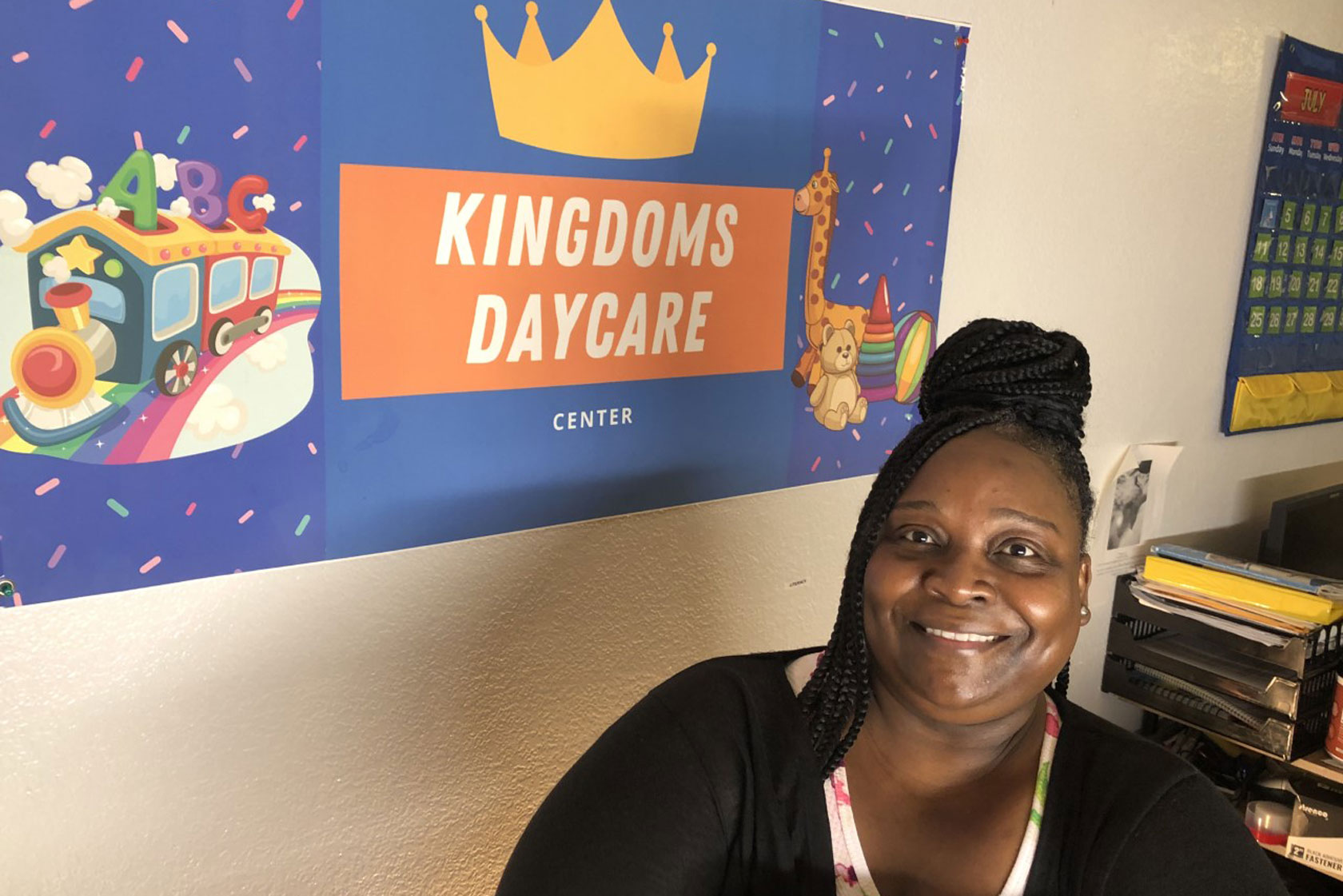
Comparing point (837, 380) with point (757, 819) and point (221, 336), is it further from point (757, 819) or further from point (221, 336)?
point (221, 336)

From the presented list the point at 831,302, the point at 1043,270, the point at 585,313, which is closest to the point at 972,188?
the point at 1043,270

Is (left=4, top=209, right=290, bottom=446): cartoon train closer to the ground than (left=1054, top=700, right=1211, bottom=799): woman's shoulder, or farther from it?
farther from it

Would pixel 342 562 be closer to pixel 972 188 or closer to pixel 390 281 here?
pixel 390 281

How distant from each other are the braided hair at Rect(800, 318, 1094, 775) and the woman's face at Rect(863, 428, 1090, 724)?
0.02 meters

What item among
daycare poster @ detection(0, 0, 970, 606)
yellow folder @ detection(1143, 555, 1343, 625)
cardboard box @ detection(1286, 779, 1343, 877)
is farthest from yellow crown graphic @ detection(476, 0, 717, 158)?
cardboard box @ detection(1286, 779, 1343, 877)

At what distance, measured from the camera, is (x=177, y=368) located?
1.09 m

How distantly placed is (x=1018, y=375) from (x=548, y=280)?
55cm

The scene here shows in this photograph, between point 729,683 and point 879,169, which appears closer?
point 729,683

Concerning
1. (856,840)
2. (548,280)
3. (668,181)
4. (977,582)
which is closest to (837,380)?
(668,181)

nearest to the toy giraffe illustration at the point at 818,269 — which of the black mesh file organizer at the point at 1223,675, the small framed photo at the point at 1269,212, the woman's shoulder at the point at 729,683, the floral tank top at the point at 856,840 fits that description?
the woman's shoulder at the point at 729,683

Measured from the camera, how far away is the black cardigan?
3.34 feet

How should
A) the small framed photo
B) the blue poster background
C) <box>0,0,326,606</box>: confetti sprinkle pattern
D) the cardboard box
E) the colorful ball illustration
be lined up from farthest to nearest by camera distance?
the small framed photo
the cardboard box
the colorful ball illustration
the blue poster background
<box>0,0,326,606</box>: confetti sprinkle pattern

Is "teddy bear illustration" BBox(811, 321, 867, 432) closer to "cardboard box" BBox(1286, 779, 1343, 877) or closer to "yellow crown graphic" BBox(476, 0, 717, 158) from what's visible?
"yellow crown graphic" BBox(476, 0, 717, 158)

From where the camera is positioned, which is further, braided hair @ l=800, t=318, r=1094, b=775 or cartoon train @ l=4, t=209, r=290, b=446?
braided hair @ l=800, t=318, r=1094, b=775
